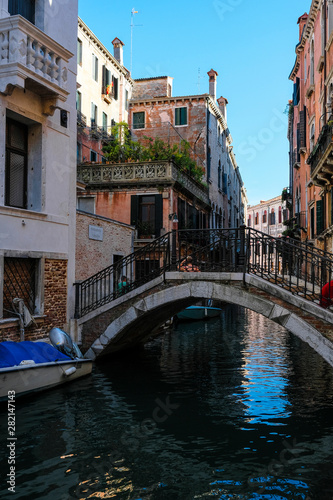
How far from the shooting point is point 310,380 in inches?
414

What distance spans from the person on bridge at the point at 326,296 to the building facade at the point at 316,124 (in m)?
4.74

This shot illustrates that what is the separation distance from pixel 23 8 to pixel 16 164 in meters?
3.37

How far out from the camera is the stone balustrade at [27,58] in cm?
895

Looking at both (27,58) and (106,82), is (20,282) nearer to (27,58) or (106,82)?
(27,58)

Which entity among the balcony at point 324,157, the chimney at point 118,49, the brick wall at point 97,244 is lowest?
the brick wall at point 97,244

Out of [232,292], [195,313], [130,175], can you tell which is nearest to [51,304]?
[232,292]

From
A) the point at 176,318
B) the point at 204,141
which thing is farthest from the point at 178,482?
the point at 204,141

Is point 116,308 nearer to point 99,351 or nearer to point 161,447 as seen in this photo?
point 99,351

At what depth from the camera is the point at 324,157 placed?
1256 cm

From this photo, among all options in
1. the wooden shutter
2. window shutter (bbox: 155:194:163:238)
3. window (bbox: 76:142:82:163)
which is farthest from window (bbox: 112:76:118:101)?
the wooden shutter

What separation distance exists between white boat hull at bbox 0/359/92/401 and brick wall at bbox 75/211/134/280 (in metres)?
3.53

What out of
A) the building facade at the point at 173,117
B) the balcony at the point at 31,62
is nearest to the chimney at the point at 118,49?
the building facade at the point at 173,117

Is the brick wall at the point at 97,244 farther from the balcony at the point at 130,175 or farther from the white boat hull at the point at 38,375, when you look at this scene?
the balcony at the point at 130,175

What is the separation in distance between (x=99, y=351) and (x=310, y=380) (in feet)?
15.9
